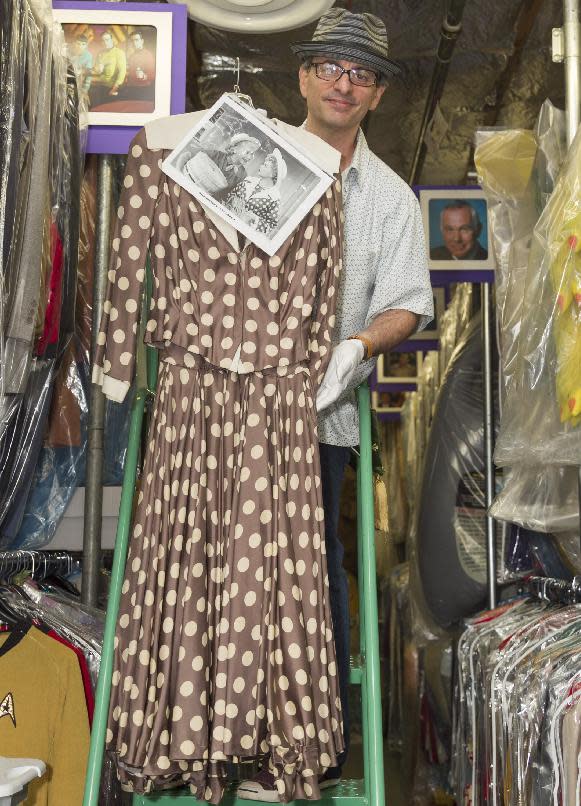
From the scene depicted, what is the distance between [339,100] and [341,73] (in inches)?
2.5

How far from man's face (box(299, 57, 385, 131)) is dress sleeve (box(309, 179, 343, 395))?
33 centimetres

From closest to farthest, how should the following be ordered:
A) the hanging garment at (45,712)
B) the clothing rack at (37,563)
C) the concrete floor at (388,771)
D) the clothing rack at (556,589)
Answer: the hanging garment at (45,712), the clothing rack at (37,563), the clothing rack at (556,589), the concrete floor at (388,771)

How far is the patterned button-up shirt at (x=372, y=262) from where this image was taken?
232 centimetres

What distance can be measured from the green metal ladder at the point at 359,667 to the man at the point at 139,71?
38.5 inches

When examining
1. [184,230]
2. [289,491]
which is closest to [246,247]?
[184,230]

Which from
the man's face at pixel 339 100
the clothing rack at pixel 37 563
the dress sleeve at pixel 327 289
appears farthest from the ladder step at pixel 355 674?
the man's face at pixel 339 100

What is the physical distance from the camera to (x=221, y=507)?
6.64ft

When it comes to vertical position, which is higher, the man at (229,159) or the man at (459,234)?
the man at (459,234)

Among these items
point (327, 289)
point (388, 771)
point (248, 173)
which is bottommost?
point (388, 771)

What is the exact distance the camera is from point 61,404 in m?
3.10

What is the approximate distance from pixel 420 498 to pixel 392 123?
2214 mm

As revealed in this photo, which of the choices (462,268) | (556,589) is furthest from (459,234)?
(556,589)

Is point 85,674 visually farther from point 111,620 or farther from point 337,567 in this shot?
point 337,567

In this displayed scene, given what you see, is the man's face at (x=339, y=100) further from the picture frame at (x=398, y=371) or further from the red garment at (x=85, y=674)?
the picture frame at (x=398, y=371)
